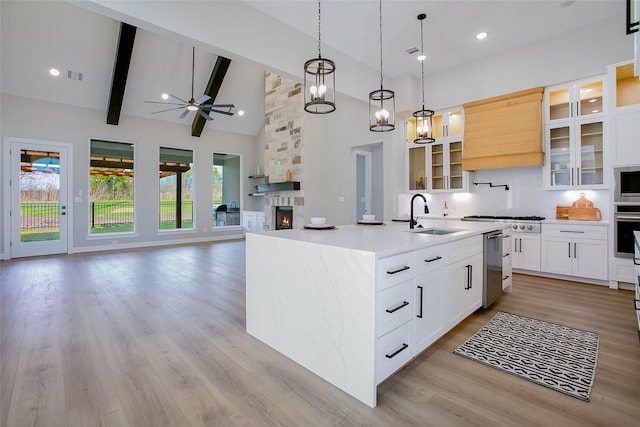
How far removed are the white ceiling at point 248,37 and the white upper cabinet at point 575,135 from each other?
911 mm

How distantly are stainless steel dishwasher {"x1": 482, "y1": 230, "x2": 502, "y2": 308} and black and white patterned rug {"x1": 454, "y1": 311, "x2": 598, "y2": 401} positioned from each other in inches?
10.4

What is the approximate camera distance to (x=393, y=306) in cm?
179

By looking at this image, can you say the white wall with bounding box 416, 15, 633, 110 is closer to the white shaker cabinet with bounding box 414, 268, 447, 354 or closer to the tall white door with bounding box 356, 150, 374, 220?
the tall white door with bounding box 356, 150, 374, 220

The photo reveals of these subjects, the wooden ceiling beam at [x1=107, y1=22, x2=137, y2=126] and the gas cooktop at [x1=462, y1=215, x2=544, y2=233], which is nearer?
the gas cooktop at [x1=462, y1=215, x2=544, y2=233]

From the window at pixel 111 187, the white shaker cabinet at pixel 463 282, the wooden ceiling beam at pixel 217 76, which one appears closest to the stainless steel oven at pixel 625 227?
the white shaker cabinet at pixel 463 282

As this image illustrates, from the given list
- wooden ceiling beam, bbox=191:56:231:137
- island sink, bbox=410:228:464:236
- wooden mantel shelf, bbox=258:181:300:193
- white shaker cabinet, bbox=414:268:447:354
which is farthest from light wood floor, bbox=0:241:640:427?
wooden ceiling beam, bbox=191:56:231:137

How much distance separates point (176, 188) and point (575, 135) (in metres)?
8.90

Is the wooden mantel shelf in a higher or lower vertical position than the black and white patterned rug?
higher

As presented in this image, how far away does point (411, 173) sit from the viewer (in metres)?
6.05

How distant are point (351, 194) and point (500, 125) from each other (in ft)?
10.5

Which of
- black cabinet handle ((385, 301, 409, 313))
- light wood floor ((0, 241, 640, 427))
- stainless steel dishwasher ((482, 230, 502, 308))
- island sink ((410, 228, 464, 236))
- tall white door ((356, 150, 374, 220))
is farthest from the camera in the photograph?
tall white door ((356, 150, 374, 220))

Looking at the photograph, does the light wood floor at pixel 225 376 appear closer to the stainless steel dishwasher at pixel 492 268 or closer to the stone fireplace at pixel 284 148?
the stainless steel dishwasher at pixel 492 268

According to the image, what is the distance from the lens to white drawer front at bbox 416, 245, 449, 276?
2016 mm

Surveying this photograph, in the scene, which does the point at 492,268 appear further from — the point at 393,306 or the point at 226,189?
the point at 226,189
